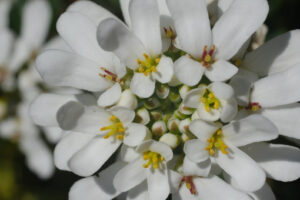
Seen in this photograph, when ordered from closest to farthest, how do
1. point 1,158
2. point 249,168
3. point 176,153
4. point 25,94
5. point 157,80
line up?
point 249,168
point 157,80
point 176,153
point 25,94
point 1,158

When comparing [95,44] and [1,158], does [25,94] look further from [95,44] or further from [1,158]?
[95,44]

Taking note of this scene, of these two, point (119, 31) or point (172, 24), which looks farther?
point (172, 24)

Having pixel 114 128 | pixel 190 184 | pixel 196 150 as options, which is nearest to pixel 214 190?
pixel 190 184

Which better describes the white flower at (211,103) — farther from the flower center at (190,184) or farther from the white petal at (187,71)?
the flower center at (190,184)

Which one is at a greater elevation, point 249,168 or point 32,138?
point 249,168

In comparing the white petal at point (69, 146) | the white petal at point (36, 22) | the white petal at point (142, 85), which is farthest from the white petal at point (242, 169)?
the white petal at point (36, 22)

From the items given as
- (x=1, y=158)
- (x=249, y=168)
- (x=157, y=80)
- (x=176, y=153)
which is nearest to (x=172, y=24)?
(x=157, y=80)

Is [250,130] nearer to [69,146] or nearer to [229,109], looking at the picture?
[229,109]
